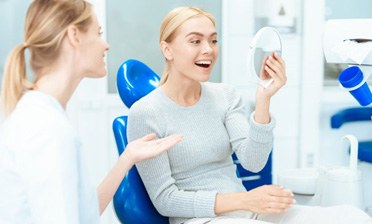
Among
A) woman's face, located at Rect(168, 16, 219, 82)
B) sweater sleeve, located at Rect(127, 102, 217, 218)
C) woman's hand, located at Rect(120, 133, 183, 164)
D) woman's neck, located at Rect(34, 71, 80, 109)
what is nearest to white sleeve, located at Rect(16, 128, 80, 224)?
woman's neck, located at Rect(34, 71, 80, 109)

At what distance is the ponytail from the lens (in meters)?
1.15

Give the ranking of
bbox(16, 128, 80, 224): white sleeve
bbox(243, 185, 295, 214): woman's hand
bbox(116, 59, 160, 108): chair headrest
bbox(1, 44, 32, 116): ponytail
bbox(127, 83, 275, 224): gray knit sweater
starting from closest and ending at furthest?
bbox(16, 128, 80, 224): white sleeve
bbox(1, 44, 32, 116): ponytail
bbox(243, 185, 295, 214): woman's hand
bbox(127, 83, 275, 224): gray knit sweater
bbox(116, 59, 160, 108): chair headrest

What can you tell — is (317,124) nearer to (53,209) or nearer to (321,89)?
(321,89)

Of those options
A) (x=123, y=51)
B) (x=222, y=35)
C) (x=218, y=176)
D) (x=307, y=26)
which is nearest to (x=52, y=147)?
(x=218, y=176)

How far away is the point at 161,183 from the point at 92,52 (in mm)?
495

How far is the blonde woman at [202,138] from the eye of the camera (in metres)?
1.51

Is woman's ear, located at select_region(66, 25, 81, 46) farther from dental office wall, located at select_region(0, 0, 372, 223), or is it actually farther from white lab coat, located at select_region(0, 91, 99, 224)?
dental office wall, located at select_region(0, 0, 372, 223)

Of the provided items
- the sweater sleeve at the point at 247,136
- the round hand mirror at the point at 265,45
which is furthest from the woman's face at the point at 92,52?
the sweater sleeve at the point at 247,136

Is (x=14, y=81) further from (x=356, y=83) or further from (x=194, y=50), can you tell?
(x=356, y=83)

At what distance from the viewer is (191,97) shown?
1.70 meters

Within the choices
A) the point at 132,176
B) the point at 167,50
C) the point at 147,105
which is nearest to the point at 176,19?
the point at 167,50

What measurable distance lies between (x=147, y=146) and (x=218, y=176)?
0.35 m

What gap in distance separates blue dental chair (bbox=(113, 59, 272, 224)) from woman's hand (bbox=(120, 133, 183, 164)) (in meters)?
0.29

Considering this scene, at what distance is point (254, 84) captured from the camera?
8.82 feet
